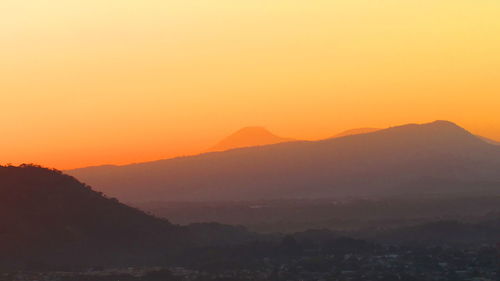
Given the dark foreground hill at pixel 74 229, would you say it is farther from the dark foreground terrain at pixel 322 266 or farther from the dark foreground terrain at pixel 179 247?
the dark foreground terrain at pixel 322 266

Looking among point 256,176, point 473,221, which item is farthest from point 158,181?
point 473,221

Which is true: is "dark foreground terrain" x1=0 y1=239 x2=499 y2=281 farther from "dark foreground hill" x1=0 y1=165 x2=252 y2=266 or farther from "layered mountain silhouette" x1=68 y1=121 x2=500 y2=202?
"layered mountain silhouette" x1=68 y1=121 x2=500 y2=202

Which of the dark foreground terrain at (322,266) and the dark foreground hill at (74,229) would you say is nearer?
the dark foreground terrain at (322,266)

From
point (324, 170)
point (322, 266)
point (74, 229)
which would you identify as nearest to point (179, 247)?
point (74, 229)

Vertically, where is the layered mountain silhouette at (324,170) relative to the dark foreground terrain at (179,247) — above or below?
above

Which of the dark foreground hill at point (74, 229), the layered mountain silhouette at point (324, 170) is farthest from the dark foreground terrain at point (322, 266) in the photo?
the layered mountain silhouette at point (324, 170)

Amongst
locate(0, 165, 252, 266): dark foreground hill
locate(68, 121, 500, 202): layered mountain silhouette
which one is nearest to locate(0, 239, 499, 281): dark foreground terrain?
locate(0, 165, 252, 266): dark foreground hill
